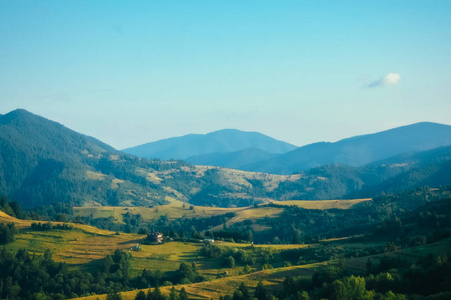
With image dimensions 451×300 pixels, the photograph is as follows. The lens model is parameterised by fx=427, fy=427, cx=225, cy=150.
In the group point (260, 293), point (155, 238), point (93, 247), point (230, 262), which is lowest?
point (230, 262)

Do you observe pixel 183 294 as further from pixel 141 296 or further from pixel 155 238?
pixel 155 238

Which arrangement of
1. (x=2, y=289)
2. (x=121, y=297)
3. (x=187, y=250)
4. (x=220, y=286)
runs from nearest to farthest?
(x=121, y=297), (x=220, y=286), (x=2, y=289), (x=187, y=250)

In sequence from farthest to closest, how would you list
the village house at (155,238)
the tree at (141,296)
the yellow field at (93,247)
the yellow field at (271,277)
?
the village house at (155,238), the yellow field at (93,247), the yellow field at (271,277), the tree at (141,296)

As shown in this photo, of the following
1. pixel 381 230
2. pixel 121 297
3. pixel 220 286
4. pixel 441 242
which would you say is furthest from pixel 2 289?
pixel 381 230

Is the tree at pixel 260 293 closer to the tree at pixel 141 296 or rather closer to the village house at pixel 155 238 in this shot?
the tree at pixel 141 296

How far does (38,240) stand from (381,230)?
122475mm

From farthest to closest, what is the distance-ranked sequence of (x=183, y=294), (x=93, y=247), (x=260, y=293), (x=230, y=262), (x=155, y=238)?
(x=155, y=238) → (x=93, y=247) → (x=230, y=262) → (x=183, y=294) → (x=260, y=293)

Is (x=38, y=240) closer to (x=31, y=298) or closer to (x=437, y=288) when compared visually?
(x=31, y=298)

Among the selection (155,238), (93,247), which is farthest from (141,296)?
(155,238)

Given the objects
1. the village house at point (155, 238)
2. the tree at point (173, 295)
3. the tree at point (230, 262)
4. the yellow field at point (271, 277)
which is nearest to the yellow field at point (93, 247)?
the village house at point (155, 238)

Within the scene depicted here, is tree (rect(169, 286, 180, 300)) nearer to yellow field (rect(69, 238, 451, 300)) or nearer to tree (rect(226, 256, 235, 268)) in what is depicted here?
yellow field (rect(69, 238, 451, 300))

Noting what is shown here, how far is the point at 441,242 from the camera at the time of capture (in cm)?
9944

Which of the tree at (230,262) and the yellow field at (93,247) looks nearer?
the tree at (230,262)

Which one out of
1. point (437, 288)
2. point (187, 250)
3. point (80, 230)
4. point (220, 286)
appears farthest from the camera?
point (80, 230)
